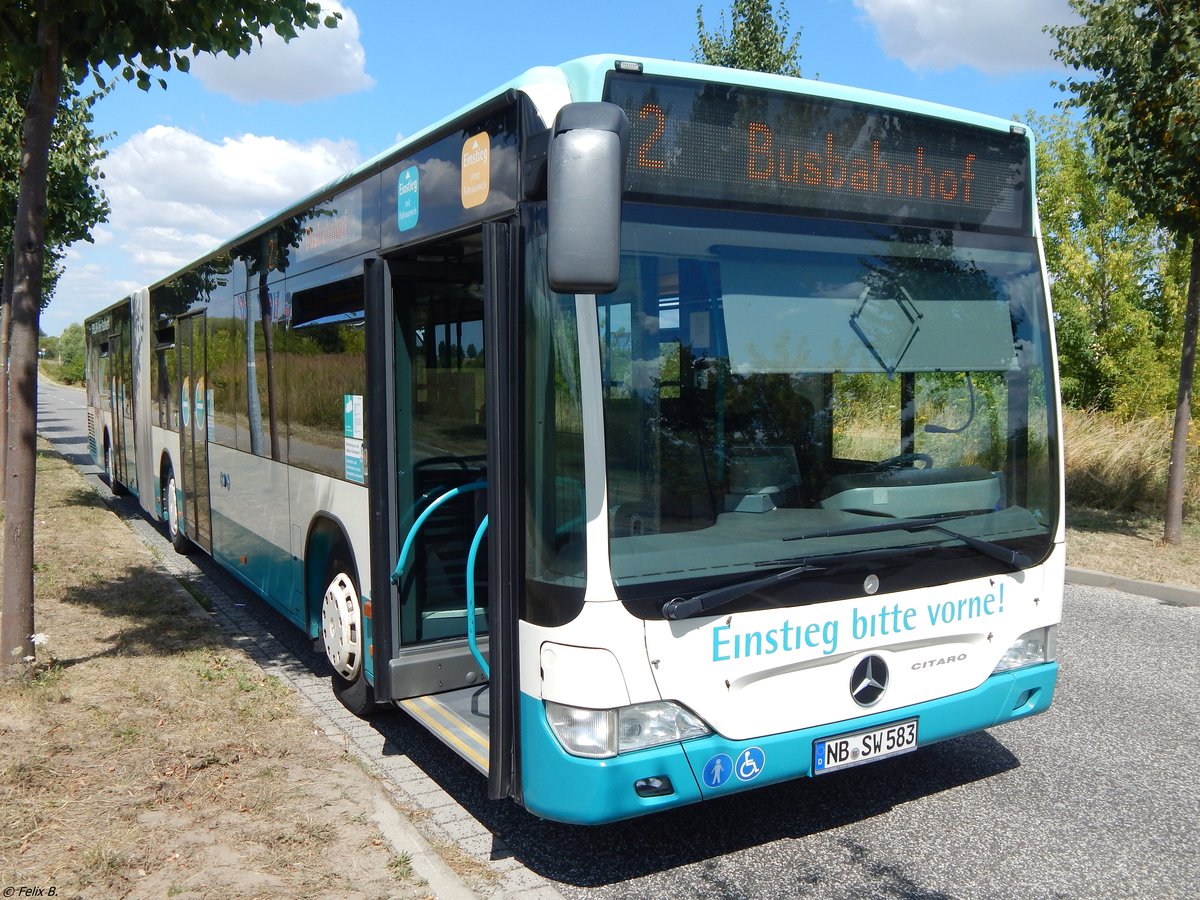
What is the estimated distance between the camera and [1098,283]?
20938 millimetres

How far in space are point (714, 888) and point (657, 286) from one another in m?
2.18

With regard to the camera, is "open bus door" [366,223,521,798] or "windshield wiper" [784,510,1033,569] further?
"open bus door" [366,223,521,798]

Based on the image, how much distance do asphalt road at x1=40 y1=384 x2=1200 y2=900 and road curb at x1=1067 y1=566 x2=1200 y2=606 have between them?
11.4 feet

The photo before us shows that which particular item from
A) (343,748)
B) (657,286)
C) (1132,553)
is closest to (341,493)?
(343,748)

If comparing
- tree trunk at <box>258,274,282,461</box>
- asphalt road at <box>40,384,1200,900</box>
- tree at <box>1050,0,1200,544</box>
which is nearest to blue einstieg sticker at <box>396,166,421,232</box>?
tree trunk at <box>258,274,282,461</box>

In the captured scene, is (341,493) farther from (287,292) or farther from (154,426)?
(154,426)

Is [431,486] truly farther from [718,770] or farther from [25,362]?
[25,362]

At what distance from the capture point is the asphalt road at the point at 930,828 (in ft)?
12.5

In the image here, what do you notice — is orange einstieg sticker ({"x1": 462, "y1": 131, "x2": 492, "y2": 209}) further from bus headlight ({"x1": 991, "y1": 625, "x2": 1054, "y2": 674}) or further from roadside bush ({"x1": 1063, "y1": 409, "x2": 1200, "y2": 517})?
roadside bush ({"x1": 1063, "y1": 409, "x2": 1200, "y2": 517})

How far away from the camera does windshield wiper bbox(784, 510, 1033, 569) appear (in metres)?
3.76

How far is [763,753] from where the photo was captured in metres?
3.63

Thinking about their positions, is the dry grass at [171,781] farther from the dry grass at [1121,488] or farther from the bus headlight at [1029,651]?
the dry grass at [1121,488]

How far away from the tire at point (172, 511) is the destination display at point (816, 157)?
28.2 ft

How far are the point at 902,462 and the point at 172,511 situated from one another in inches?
357
